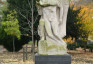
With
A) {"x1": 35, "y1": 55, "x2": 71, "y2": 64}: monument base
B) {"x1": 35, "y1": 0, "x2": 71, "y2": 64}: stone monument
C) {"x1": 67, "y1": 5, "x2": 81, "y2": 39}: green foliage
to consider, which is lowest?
{"x1": 67, "y1": 5, "x2": 81, "y2": 39}: green foliage

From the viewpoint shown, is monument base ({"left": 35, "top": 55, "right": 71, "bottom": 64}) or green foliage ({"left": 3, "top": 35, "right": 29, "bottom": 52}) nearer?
monument base ({"left": 35, "top": 55, "right": 71, "bottom": 64})

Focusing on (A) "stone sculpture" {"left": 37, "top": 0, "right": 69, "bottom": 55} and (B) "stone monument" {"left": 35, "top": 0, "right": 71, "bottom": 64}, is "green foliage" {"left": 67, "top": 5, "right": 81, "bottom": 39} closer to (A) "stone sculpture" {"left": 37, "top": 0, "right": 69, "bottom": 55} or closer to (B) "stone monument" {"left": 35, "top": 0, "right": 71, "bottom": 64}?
(B) "stone monument" {"left": 35, "top": 0, "right": 71, "bottom": 64}

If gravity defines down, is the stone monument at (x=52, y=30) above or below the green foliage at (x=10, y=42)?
above

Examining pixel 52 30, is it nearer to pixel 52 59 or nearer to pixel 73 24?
pixel 52 59

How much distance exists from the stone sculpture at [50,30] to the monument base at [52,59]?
244mm

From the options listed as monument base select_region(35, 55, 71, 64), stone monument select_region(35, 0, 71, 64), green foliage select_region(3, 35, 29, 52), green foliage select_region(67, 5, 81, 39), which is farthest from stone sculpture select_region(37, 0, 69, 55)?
green foliage select_region(3, 35, 29, 52)

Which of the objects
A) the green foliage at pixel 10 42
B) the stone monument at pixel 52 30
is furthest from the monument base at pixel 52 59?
the green foliage at pixel 10 42

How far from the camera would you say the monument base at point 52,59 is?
7.76 metres

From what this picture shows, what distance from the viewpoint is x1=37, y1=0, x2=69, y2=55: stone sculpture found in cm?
804

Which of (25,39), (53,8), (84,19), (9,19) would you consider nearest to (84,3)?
(84,19)

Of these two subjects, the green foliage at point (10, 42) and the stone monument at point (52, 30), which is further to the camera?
the green foliage at point (10, 42)

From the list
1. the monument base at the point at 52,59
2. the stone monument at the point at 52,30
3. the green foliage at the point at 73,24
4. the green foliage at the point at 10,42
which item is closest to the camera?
the monument base at the point at 52,59

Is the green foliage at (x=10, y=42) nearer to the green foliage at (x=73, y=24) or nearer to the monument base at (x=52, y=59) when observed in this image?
the green foliage at (x=73, y=24)

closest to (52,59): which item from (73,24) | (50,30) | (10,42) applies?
(50,30)
